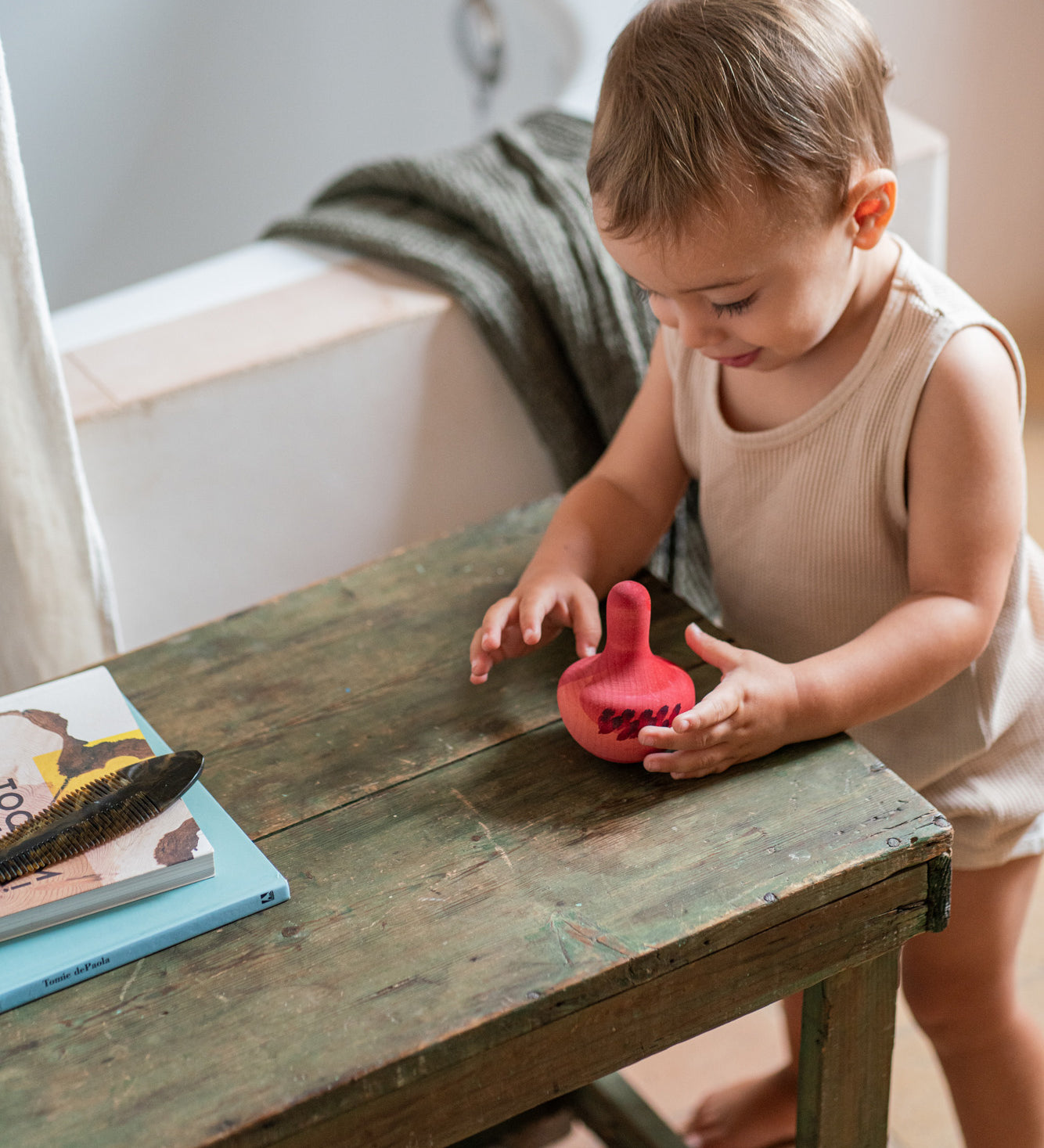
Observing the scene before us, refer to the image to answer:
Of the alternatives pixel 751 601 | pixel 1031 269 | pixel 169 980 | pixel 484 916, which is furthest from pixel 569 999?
pixel 1031 269

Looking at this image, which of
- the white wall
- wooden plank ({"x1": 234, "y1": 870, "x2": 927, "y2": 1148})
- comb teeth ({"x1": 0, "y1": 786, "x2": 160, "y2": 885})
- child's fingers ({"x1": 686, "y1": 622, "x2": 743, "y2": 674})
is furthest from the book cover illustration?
the white wall

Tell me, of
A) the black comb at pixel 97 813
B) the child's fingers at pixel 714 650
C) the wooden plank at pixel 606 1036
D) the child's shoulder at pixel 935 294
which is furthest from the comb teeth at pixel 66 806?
the child's shoulder at pixel 935 294

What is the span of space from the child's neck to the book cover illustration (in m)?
0.42

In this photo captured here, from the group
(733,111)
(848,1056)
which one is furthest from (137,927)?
(733,111)

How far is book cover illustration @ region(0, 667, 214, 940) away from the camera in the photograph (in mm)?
572

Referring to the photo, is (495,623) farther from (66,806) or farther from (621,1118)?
(621,1118)

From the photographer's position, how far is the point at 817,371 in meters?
0.76

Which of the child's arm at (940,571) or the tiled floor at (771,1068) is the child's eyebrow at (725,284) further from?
the tiled floor at (771,1068)

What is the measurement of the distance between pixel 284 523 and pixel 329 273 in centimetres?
23

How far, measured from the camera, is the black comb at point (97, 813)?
23.1 inches

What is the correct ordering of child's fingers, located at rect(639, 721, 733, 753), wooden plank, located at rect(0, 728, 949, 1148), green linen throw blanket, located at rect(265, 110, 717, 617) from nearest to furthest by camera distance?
wooden plank, located at rect(0, 728, 949, 1148), child's fingers, located at rect(639, 721, 733, 753), green linen throw blanket, located at rect(265, 110, 717, 617)

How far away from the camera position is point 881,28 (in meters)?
1.66

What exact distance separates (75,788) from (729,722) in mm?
323

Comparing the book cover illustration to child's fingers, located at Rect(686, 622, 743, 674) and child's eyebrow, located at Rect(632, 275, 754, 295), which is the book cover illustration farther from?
child's eyebrow, located at Rect(632, 275, 754, 295)
